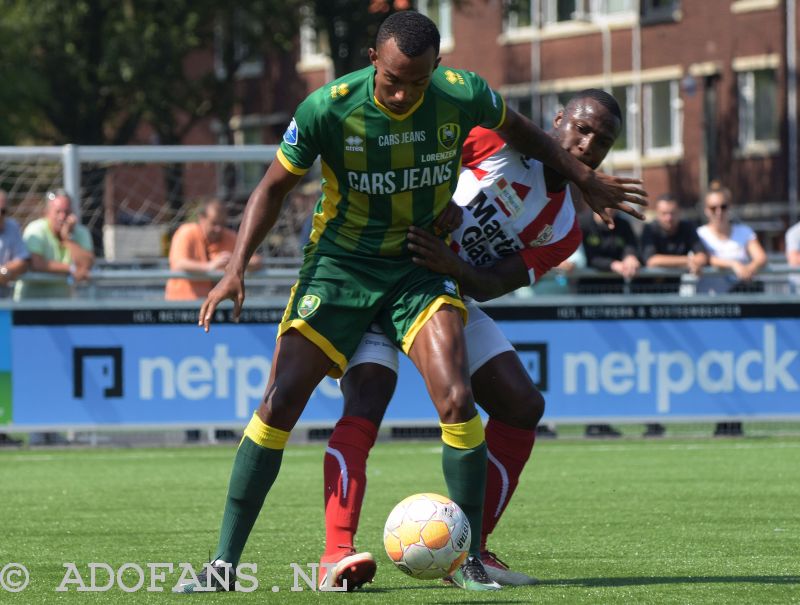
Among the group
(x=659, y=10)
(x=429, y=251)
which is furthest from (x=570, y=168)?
(x=659, y=10)

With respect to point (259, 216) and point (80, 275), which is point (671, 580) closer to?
point (259, 216)

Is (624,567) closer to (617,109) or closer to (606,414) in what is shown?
(617,109)

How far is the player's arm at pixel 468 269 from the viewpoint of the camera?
6.46 metres

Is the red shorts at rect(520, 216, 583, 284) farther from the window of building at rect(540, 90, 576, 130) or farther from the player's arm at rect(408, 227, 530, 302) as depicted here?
the window of building at rect(540, 90, 576, 130)

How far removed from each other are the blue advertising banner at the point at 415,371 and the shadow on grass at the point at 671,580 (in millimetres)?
7423

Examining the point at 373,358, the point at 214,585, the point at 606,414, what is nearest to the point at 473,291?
the point at 373,358

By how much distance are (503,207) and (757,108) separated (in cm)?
3290

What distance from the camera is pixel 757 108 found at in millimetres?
38469

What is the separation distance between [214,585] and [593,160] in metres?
2.40

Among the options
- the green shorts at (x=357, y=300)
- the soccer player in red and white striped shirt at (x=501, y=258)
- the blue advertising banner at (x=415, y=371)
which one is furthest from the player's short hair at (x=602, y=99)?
the blue advertising banner at (x=415, y=371)

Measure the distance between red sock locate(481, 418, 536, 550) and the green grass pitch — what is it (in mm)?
290

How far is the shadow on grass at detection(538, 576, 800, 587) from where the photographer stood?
252 inches

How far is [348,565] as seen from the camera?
19.7ft

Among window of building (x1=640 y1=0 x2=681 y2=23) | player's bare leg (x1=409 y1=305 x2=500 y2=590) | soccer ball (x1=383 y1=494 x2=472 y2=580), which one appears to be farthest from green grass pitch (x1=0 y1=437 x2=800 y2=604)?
window of building (x1=640 y1=0 x2=681 y2=23)
